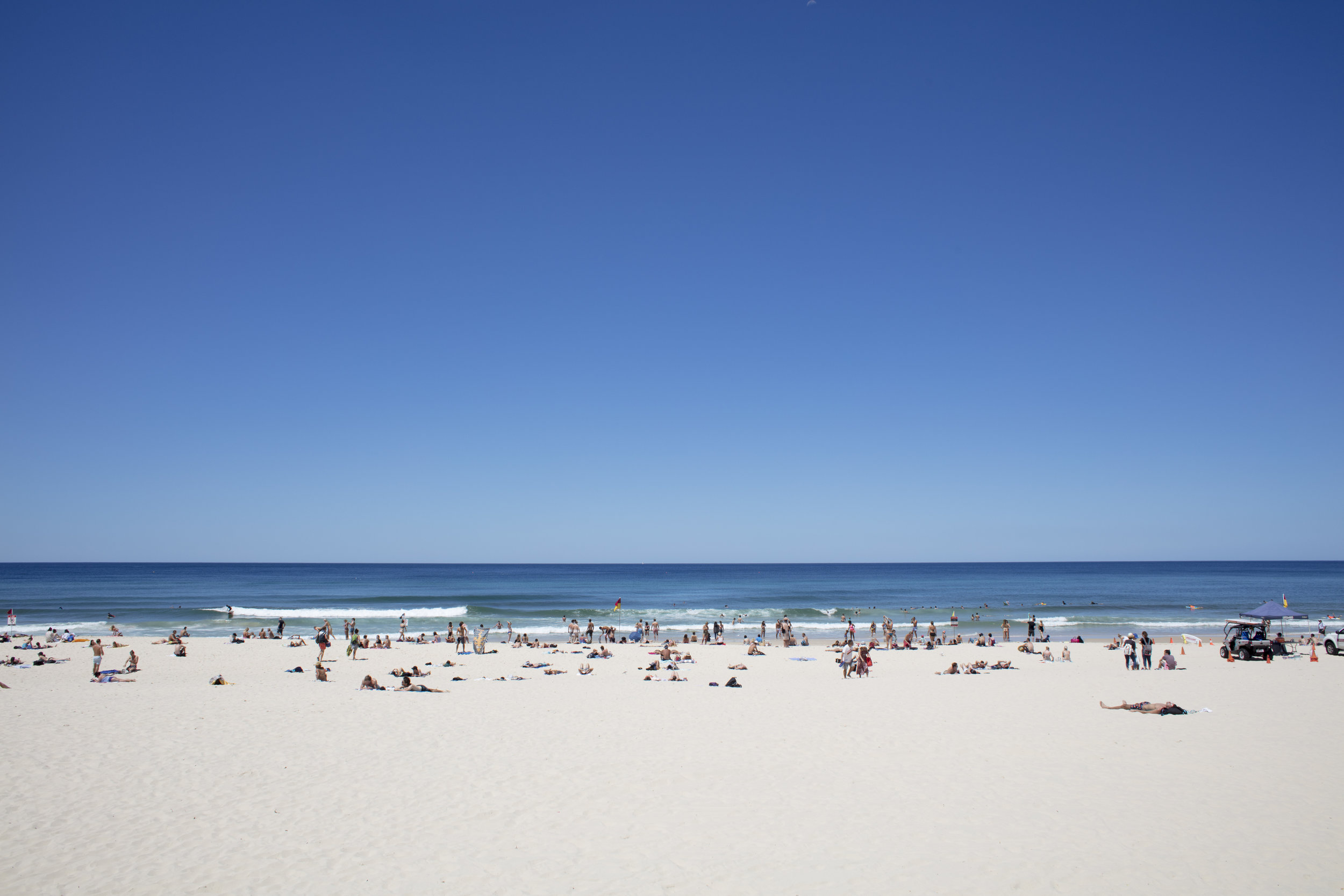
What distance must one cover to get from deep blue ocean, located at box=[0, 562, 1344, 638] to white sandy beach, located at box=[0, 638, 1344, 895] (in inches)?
1059

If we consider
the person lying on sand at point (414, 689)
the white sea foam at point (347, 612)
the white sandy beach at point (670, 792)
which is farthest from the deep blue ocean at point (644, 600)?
the white sandy beach at point (670, 792)

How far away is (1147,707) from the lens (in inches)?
636

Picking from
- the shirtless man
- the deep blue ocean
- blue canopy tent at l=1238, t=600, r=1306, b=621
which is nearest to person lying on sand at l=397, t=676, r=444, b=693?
the shirtless man

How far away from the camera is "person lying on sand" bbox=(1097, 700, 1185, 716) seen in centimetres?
1585

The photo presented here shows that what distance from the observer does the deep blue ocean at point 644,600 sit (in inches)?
1884

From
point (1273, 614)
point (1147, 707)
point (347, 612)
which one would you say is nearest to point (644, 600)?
point (347, 612)

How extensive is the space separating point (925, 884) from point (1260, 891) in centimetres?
342

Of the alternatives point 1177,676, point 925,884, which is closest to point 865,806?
point 925,884

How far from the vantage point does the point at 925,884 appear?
25.4ft

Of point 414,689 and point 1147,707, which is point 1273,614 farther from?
point 414,689

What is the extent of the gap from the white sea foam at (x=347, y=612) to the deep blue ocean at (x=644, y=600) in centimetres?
27

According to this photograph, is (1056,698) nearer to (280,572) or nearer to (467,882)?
(467,882)

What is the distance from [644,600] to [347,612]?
27.8 metres

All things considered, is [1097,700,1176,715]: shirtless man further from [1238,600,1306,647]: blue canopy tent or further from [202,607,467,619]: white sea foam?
[202,607,467,619]: white sea foam
